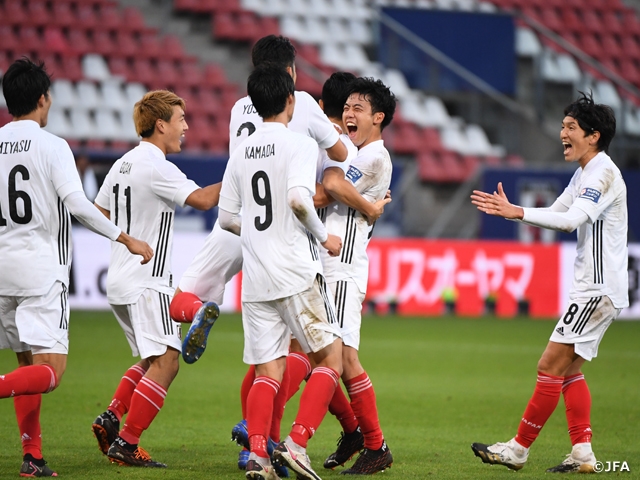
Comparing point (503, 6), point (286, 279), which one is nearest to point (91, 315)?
point (286, 279)

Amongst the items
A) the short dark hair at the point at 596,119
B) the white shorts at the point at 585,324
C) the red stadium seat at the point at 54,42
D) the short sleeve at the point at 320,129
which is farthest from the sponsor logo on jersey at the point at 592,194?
the red stadium seat at the point at 54,42

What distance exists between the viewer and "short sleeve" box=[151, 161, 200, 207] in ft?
17.8

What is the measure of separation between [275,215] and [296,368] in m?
1.20

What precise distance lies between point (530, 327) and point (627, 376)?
4.24m

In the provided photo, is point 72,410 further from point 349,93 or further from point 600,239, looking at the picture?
point 600,239

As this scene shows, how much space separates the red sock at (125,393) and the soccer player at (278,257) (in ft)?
3.96

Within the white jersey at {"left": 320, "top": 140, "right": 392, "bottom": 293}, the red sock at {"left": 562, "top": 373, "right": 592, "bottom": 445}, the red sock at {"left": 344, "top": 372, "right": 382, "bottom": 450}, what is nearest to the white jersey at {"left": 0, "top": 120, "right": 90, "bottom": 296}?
the white jersey at {"left": 320, "top": 140, "right": 392, "bottom": 293}

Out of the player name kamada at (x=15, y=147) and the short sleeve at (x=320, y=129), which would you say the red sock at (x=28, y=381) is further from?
the short sleeve at (x=320, y=129)

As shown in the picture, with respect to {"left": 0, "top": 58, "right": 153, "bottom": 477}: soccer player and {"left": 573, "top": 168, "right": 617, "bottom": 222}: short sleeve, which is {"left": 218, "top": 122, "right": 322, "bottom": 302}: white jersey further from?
{"left": 573, "top": 168, "right": 617, "bottom": 222}: short sleeve

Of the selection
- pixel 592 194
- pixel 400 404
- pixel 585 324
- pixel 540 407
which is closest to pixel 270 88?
pixel 592 194

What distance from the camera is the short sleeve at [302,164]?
4719 mm

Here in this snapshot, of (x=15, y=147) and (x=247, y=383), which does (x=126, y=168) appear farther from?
(x=247, y=383)

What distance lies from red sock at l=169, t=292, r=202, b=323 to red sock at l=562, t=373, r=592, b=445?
225 cm

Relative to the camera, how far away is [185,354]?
196 inches
